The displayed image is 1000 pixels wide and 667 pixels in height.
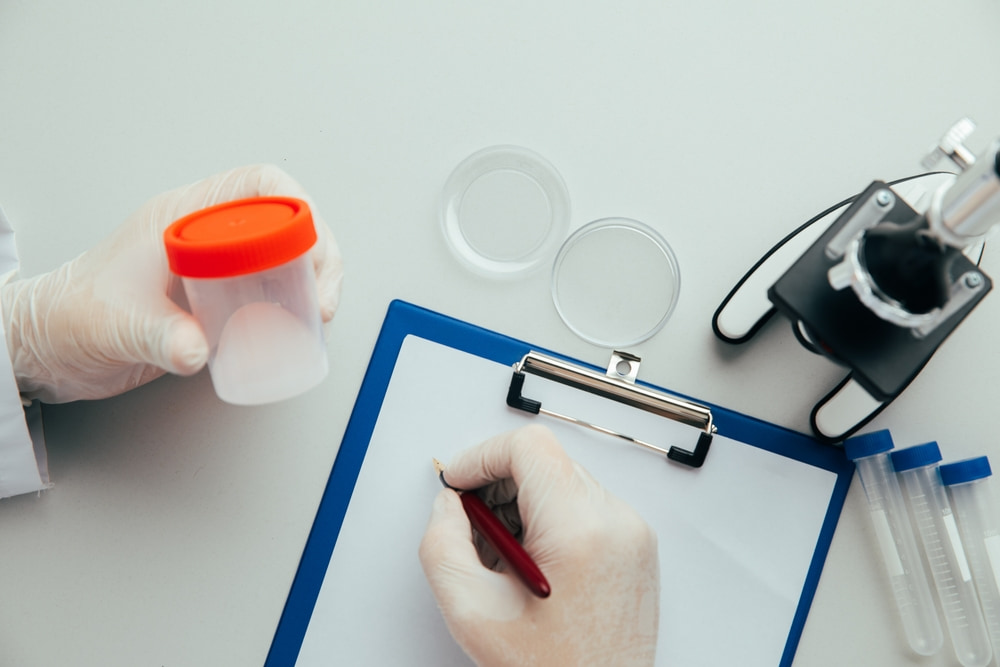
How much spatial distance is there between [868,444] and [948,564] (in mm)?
257

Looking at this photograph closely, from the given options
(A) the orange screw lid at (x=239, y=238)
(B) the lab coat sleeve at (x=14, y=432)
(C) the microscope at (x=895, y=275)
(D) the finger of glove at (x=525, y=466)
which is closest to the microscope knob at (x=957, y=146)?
(C) the microscope at (x=895, y=275)

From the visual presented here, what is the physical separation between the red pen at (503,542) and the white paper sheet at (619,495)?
10 cm

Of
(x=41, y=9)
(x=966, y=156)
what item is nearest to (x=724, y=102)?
(x=966, y=156)

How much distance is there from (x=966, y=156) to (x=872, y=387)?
0.29 meters

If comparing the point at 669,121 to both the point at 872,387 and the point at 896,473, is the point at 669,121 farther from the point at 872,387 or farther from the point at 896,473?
the point at 896,473

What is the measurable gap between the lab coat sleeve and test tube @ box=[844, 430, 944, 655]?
1.30m

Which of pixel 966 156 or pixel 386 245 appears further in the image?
pixel 386 245

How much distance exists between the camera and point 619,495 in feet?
3.52

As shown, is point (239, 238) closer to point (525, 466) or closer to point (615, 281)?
point (525, 466)

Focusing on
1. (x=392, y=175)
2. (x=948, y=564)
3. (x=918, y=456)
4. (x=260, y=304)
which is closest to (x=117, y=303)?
(x=260, y=304)

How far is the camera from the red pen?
843mm

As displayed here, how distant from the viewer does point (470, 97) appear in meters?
1.13

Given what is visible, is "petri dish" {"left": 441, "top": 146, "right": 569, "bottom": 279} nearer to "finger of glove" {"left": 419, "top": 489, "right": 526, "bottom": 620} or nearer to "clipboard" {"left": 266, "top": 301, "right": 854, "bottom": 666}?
"clipboard" {"left": 266, "top": 301, "right": 854, "bottom": 666}

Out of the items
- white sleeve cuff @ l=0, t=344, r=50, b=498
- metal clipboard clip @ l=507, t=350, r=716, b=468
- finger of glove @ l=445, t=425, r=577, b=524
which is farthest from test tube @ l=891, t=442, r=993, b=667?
white sleeve cuff @ l=0, t=344, r=50, b=498
